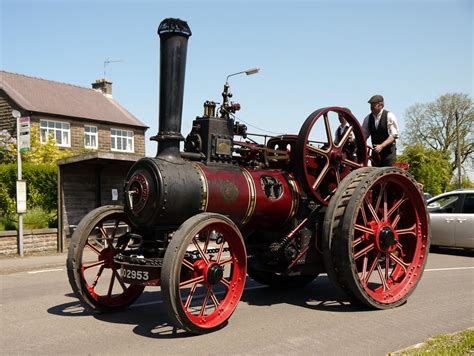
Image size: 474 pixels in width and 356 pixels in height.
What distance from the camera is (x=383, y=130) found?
7.64 m

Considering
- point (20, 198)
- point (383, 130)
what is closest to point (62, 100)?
point (20, 198)

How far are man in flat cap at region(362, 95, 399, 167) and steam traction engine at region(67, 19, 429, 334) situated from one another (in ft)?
1.85

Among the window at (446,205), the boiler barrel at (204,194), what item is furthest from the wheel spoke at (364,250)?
the window at (446,205)

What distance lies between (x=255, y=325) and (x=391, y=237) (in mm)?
2038

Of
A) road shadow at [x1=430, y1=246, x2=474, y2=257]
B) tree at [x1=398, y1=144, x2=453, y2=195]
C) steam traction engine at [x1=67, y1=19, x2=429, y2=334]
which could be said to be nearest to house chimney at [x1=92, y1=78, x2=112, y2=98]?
tree at [x1=398, y1=144, x2=453, y2=195]

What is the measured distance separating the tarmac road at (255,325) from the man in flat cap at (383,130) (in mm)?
1896

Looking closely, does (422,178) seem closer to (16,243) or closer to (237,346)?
(16,243)

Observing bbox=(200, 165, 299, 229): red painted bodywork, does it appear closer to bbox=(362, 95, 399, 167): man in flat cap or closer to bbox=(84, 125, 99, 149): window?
bbox=(362, 95, 399, 167): man in flat cap

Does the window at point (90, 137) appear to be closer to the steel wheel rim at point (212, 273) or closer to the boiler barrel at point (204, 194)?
the boiler barrel at point (204, 194)

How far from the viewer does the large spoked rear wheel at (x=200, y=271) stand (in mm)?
4785

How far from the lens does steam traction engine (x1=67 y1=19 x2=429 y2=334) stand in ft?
17.5

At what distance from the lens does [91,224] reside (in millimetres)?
5988

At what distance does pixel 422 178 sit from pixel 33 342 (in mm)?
32977

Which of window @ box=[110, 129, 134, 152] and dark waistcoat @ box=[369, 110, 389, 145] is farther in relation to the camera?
window @ box=[110, 129, 134, 152]
